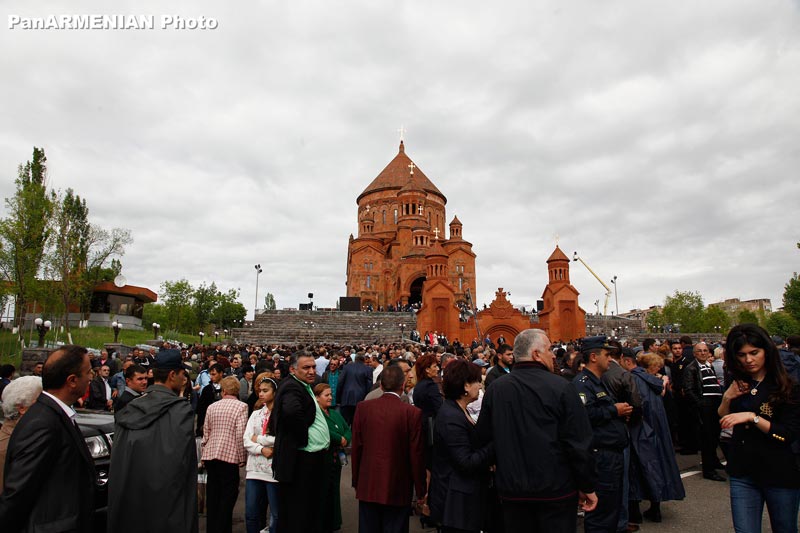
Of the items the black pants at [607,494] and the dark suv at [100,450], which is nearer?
the black pants at [607,494]

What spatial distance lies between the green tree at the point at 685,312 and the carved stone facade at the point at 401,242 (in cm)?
3941

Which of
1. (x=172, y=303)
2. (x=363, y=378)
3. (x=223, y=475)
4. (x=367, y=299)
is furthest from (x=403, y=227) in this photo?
(x=223, y=475)

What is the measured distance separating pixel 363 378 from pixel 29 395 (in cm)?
705

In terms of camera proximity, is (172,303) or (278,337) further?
(172,303)

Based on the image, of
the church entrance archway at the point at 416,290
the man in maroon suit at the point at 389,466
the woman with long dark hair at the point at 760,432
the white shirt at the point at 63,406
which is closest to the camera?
the white shirt at the point at 63,406

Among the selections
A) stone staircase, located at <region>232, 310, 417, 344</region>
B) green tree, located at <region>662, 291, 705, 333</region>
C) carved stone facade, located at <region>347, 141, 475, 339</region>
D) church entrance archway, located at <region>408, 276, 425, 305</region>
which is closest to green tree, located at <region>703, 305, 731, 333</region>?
green tree, located at <region>662, 291, 705, 333</region>

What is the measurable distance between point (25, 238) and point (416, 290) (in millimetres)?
36188

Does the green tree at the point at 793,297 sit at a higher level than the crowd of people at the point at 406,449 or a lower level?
higher

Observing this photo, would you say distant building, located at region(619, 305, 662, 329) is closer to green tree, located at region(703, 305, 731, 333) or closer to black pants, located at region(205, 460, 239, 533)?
green tree, located at region(703, 305, 731, 333)

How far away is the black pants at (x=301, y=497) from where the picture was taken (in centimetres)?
464

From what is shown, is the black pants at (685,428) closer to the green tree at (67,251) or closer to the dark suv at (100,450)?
the dark suv at (100,450)

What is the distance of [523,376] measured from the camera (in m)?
3.70

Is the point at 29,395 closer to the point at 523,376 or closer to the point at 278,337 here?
the point at 523,376

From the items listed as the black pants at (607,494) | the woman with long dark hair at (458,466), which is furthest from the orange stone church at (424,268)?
the woman with long dark hair at (458,466)
